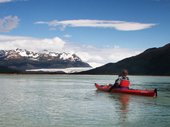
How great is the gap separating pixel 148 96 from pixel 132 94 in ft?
7.60

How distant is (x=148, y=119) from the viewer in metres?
16.8

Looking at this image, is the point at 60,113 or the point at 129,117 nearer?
the point at 129,117

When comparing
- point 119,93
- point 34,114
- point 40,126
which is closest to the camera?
point 40,126

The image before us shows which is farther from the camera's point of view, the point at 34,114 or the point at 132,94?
the point at 132,94

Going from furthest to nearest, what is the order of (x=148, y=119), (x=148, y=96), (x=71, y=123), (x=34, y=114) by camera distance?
(x=148, y=96)
(x=34, y=114)
(x=148, y=119)
(x=71, y=123)

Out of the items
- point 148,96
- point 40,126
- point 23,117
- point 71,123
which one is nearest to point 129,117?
point 71,123

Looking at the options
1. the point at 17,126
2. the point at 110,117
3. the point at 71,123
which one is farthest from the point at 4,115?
the point at 110,117

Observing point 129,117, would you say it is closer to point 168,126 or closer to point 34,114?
point 168,126

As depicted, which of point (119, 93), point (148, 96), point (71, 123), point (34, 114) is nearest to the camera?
point (71, 123)

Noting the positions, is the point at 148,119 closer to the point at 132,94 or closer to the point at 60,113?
the point at 60,113

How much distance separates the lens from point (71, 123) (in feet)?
50.7

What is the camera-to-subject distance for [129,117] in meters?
17.3

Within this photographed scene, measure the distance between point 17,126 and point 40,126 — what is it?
1437 millimetres

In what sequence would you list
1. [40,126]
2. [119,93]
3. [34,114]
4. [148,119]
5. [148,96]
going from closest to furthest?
1. [40,126]
2. [148,119]
3. [34,114]
4. [148,96]
5. [119,93]
